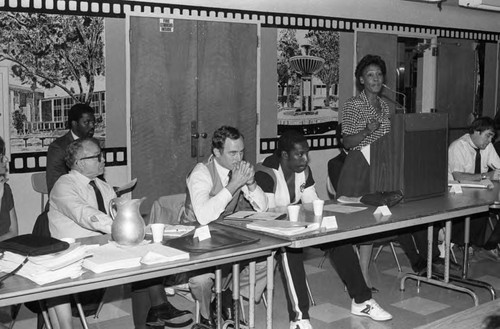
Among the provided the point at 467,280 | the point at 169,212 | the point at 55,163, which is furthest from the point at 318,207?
the point at 55,163

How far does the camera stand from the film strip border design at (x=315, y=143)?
7.06 m

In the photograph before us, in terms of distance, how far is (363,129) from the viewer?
4680mm

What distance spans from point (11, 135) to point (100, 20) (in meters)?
1.23

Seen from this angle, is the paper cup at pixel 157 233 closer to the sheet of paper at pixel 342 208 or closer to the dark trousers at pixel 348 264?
the sheet of paper at pixel 342 208

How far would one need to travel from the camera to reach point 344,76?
25.3 feet

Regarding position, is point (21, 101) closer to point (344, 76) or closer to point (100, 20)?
point (100, 20)

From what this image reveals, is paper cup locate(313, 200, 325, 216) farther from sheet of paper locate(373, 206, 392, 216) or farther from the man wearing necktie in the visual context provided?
the man wearing necktie

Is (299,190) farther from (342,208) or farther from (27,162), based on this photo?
(27,162)

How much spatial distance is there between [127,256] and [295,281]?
4.40 ft

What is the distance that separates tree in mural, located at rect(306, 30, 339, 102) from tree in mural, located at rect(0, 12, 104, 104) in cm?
251

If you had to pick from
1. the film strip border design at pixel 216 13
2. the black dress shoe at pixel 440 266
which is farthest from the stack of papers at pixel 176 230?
the film strip border design at pixel 216 13

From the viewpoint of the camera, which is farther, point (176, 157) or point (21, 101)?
point (176, 157)

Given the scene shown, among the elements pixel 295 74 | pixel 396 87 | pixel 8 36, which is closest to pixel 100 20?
pixel 8 36

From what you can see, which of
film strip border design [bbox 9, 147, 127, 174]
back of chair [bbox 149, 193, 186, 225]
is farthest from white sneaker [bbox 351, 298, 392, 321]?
film strip border design [bbox 9, 147, 127, 174]
